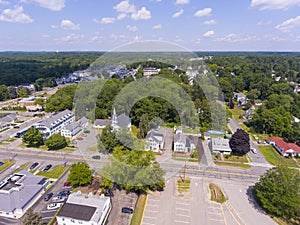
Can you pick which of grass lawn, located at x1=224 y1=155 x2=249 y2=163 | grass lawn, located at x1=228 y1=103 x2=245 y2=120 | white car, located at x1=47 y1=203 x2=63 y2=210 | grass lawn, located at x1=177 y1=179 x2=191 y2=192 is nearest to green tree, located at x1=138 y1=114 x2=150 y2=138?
grass lawn, located at x1=177 y1=179 x2=191 y2=192

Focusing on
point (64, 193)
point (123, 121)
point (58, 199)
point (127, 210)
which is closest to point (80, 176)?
point (64, 193)

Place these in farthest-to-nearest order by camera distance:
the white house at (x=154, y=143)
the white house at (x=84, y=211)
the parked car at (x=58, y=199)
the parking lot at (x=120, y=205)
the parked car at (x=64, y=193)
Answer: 1. the white house at (x=154, y=143)
2. the parked car at (x=64, y=193)
3. the parked car at (x=58, y=199)
4. the parking lot at (x=120, y=205)
5. the white house at (x=84, y=211)

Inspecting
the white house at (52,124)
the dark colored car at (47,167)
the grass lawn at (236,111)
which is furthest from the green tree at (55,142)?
the grass lawn at (236,111)

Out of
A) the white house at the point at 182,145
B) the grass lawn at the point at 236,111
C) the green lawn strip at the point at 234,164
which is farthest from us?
the grass lawn at the point at 236,111

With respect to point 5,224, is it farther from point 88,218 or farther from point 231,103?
point 231,103

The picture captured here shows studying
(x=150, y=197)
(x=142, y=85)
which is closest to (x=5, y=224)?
(x=150, y=197)

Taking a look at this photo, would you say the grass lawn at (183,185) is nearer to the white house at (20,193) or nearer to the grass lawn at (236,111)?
the white house at (20,193)
